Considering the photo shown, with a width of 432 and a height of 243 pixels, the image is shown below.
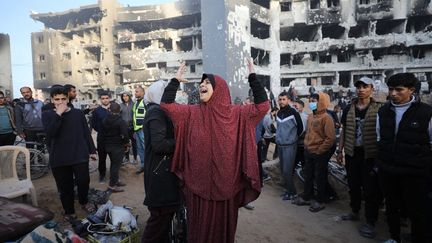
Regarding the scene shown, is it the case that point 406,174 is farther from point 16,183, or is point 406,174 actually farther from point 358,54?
point 358,54

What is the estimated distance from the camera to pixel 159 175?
2.65m

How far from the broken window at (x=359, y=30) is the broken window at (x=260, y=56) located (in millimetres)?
9903

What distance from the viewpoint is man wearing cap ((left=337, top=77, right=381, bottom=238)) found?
3.77 meters

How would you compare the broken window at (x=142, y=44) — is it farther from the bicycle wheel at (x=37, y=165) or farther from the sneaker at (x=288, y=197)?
the sneaker at (x=288, y=197)

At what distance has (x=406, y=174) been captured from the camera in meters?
3.09

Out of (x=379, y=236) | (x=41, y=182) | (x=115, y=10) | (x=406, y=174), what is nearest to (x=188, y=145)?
(x=406, y=174)

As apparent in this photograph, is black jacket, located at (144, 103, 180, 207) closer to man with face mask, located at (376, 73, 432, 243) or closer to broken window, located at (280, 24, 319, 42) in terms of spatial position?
man with face mask, located at (376, 73, 432, 243)

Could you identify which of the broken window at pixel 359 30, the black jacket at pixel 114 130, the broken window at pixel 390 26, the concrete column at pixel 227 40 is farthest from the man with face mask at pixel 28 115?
the broken window at pixel 390 26

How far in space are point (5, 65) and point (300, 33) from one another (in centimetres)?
2980

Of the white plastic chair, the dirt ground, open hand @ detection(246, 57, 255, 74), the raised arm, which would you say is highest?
open hand @ detection(246, 57, 255, 74)

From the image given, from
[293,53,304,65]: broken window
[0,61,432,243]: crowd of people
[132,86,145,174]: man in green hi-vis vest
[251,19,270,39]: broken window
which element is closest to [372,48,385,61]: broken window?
[293,53,304,65]: broken window

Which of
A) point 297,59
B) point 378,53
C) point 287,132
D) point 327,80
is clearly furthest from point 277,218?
point 378,53

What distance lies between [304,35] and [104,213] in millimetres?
35430

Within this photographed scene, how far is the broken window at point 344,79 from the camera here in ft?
103
